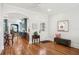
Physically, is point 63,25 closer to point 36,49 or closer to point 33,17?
point 33,17

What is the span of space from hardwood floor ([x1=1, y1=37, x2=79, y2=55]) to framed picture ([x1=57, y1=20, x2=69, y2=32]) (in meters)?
0.35

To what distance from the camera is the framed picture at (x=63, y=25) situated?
209cm

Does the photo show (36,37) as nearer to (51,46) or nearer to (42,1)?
(51,46)

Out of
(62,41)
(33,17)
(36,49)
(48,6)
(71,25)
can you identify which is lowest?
(36,49)

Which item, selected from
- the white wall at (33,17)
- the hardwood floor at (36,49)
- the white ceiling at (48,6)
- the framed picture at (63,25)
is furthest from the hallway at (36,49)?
the white ceiling at (48,6)

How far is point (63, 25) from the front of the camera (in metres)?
2.12

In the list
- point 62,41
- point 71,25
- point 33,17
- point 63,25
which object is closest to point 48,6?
point 33,17

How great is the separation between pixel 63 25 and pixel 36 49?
2.45 ft

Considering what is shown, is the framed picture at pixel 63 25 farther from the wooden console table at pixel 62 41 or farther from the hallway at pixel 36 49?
the hallway at pixel 36 49

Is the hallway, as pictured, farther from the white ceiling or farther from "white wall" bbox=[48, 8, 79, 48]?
the white ceiling

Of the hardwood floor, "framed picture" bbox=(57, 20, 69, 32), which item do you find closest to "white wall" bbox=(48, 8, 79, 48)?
"framed picture" bbox=(57, 20, 69, 32)

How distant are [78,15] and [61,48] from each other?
74 cm

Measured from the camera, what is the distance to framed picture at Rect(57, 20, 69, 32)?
6.87ft

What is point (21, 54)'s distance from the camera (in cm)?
211
